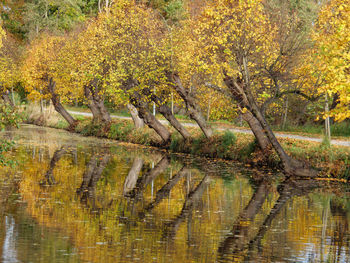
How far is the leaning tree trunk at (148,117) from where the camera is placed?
33662 mm

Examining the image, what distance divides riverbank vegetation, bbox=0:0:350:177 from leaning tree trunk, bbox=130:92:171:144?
7 centimetres

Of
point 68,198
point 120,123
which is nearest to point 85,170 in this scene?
point 68,198

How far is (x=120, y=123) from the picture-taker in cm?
4200

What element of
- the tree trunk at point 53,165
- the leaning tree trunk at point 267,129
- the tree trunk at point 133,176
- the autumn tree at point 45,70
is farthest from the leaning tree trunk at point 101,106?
the leaning tree trunk at point 267,129

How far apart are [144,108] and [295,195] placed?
53.3 ft

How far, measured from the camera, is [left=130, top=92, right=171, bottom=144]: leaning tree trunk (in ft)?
110

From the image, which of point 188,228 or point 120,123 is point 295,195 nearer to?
point 188,228

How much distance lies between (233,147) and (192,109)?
3.44 m

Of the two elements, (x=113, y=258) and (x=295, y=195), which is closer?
(x=113, y=258)

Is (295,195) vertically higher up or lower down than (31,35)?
lower down

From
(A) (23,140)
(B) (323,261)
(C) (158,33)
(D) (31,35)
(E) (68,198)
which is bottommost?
(B) (323,261)

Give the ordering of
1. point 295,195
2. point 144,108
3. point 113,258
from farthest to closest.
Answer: point 144,108, point 295,195, point 113,258

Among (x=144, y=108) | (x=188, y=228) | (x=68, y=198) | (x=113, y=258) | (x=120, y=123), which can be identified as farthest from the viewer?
(x=120, y=123)

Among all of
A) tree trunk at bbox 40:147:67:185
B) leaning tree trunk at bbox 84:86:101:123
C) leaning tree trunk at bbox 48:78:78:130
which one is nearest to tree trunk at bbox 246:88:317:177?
tree trunk at bbox 40:147:67:185
